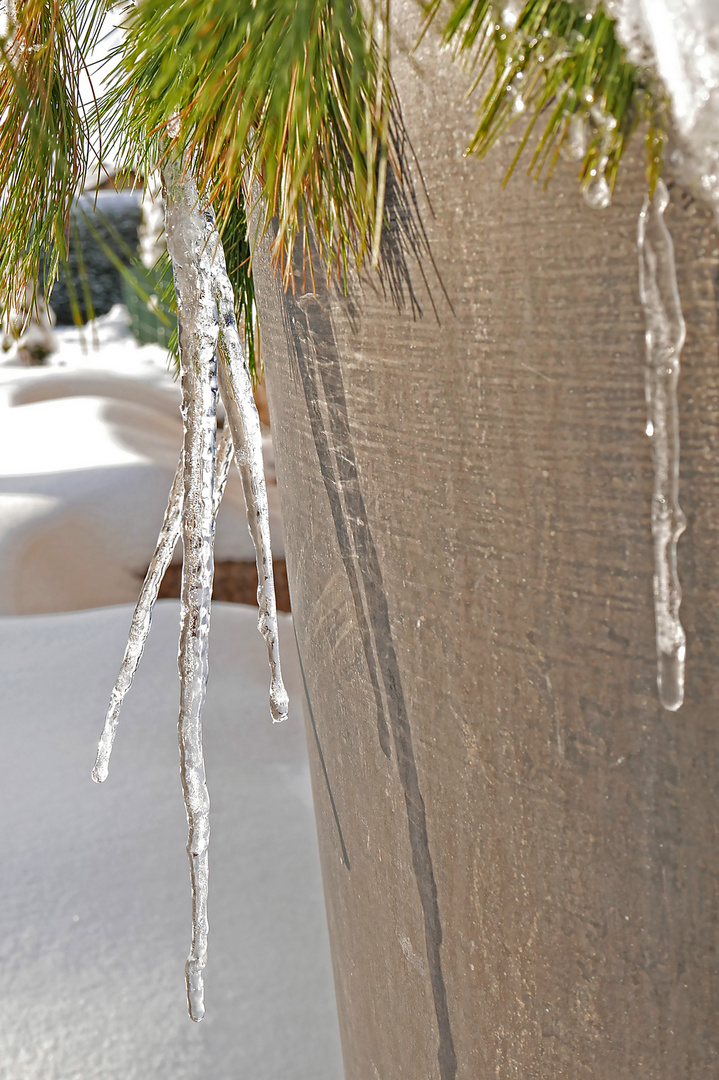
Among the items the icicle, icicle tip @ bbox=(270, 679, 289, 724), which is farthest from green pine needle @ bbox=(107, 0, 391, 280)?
icicle tip @ bbox=(270, 679, 289, 724)

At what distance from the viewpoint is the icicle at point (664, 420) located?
14.3 inches

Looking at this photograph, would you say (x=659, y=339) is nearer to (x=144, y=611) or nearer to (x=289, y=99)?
(x=289, y=99)

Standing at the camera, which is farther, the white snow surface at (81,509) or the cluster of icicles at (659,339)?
the white snow surface at (81,509)

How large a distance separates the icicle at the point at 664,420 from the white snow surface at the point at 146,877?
2.77 ft

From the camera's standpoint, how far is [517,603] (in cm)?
45

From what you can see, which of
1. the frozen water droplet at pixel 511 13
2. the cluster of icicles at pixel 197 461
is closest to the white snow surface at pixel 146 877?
the cluster of icicles at pixel 197 461

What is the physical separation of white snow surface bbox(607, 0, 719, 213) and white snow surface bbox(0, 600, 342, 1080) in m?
1.01

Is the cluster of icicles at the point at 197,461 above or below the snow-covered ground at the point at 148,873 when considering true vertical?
above

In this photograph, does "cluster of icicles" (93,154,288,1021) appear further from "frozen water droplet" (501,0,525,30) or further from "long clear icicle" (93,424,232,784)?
"frozen water droplet" (501,0,525,30)

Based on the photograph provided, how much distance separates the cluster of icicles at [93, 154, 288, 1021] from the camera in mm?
592

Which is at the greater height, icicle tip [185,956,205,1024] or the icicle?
the icicle

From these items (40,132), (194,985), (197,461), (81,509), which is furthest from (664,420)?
(81,509)

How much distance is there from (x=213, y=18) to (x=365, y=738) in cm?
42

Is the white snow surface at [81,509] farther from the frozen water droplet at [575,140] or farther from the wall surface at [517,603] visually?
the frozen water droplet at [575,140]
